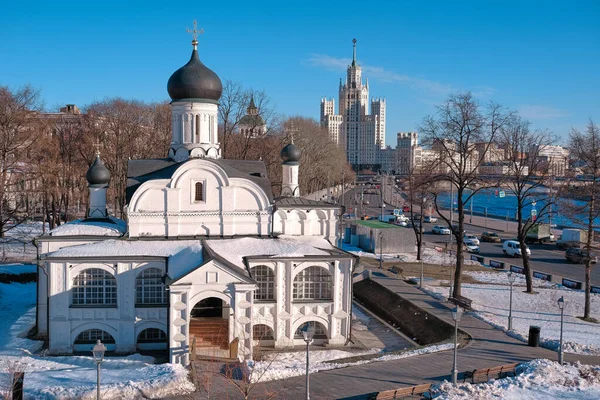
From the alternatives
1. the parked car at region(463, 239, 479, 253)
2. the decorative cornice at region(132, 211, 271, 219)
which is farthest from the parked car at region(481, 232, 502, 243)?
the decorative cornice at region(132, 211, 271, 219)

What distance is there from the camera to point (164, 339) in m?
20.6

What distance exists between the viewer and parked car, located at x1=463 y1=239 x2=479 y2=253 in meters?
43.4

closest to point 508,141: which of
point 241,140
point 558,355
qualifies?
point 558,355

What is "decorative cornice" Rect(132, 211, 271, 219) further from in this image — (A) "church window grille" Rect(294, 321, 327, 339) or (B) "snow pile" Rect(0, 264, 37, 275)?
(B) "snow pile" Rect(0, 264, 37, 275)

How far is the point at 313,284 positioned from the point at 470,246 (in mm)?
26271

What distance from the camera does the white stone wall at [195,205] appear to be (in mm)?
21859

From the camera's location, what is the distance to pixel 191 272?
724 inches

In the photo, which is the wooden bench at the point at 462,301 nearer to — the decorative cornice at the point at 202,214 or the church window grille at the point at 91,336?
the decorative cornice at the point at 202,214

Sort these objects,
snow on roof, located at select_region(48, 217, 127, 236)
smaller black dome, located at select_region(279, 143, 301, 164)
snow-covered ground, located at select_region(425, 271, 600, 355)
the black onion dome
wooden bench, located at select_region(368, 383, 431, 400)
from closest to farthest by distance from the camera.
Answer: wooden bench, located at select_region(368, 383, 431, 400) → snow-covered ground, located at select_region(425, 271, 600, 355) → snow on roof, located at select_region(48, 217, 127, 236) → the black onion dome → smaller black dome, located at select_region(279, 143, 301, 164)

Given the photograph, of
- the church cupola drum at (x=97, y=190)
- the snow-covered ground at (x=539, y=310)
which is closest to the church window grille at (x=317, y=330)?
the snow-covered ground at (x=539, y=310)

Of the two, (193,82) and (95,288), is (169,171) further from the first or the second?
(95,288)

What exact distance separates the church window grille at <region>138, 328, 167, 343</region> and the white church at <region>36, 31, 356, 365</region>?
0.04 m

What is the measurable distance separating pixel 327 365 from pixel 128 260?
8.21 m

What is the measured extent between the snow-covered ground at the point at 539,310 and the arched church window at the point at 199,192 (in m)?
12.3
